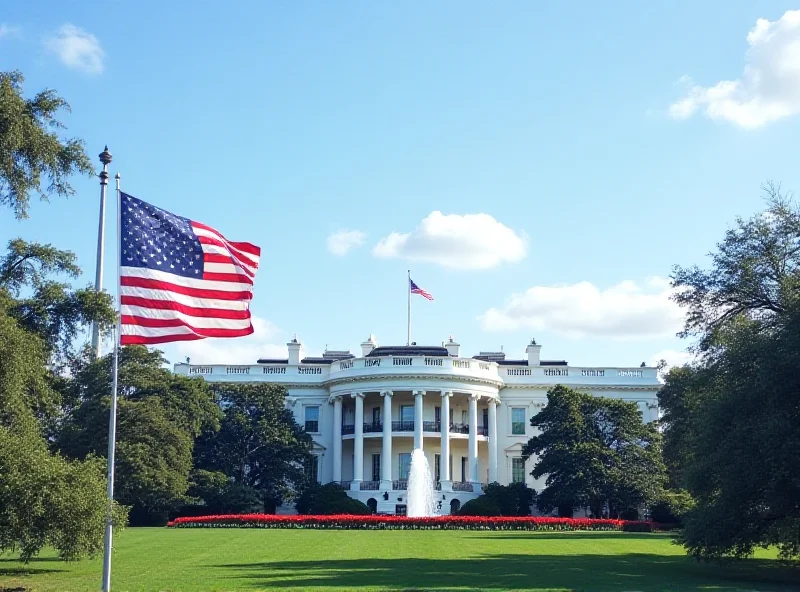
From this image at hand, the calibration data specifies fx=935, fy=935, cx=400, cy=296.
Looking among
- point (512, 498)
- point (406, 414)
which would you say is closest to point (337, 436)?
point (406, 414)

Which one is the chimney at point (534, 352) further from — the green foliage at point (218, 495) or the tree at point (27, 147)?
the tree at point (27, 147)

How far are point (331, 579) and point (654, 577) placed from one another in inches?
299

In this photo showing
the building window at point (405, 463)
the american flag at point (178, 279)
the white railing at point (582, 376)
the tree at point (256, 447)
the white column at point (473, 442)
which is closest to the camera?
the american flag at point (178, 279)

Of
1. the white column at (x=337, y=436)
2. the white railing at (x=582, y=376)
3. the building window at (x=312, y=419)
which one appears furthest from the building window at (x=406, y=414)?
the white railing at (x=582, y=376)

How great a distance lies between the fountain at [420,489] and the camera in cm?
5819

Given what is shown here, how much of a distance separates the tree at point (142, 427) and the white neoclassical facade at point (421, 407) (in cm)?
1658

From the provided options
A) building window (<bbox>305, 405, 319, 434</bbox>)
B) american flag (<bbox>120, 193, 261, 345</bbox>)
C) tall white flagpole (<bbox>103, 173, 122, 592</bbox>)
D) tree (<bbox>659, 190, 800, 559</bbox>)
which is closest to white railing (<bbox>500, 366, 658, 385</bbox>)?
building window (<bbox>305, 405, 319, 434</bbox>)

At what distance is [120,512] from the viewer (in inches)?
779

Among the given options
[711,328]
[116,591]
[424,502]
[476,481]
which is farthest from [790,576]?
[476,481]

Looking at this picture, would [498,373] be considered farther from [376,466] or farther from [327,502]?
[327,502]

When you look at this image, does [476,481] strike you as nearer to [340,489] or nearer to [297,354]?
[340,489]

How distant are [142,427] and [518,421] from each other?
109 feet

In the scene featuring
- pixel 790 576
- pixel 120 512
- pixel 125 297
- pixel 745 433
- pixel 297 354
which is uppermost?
pixel 297 354

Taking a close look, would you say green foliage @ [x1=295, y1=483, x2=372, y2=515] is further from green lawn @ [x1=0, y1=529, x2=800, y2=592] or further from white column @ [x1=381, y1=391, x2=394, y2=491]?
green lawn @ [x1=0, y1=529, x2=800, y2=592]
